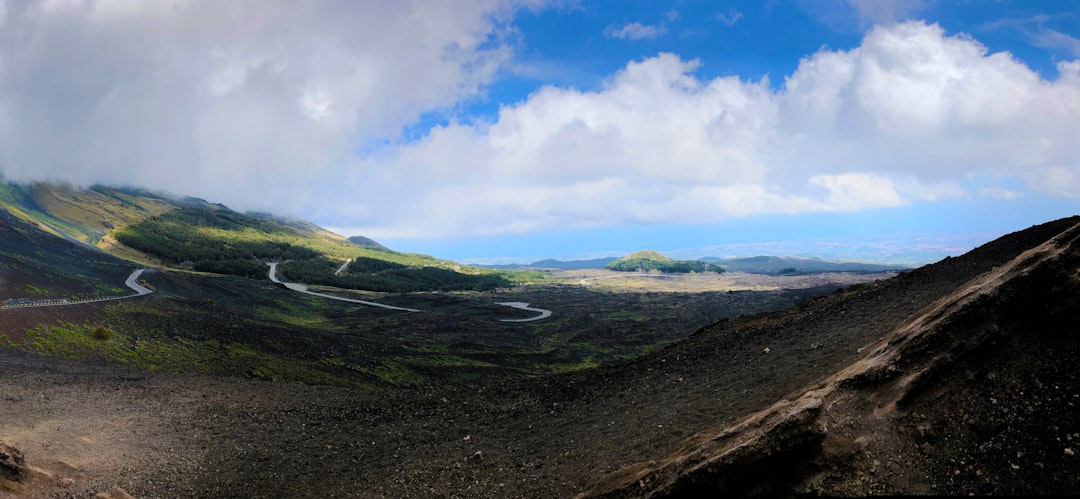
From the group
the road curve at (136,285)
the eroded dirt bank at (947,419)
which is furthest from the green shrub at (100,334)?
the eroded dirt bank at (947,419)

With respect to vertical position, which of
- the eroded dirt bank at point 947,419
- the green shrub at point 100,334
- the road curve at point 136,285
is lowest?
the green shrub at point 100,334

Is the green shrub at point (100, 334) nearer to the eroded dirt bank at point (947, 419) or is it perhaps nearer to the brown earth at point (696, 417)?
the brown earth at point (696, 417)

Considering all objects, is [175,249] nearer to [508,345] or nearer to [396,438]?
[508,345]

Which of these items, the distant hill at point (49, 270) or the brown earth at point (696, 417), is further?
the distant hill at point (49, 270)

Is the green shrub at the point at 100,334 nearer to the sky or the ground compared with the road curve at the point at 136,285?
nearer to the ground

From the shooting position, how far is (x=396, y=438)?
24766 mm

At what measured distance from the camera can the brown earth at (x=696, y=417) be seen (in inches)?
412

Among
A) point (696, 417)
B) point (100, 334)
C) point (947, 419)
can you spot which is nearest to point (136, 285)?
point (100, 334)

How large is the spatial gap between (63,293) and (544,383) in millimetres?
83672

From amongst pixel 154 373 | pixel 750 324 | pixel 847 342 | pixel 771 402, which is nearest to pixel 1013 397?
pixel 771 402

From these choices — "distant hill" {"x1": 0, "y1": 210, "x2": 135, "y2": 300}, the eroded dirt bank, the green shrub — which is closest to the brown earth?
the eroded dirt bank

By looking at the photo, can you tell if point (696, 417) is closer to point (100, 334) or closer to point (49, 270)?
point (100, 334)

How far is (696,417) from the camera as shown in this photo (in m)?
18.7

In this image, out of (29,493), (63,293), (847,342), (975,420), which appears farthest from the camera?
(63,293)
